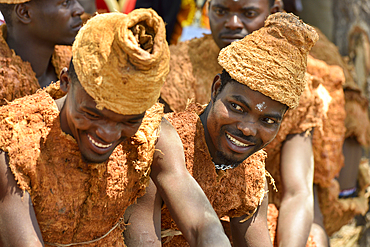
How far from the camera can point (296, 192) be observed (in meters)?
2.71

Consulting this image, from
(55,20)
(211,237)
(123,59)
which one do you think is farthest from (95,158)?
(55,20)

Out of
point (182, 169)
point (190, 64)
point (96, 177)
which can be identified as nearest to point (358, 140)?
point (190, 64)

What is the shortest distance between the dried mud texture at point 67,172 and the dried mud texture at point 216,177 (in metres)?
0.25

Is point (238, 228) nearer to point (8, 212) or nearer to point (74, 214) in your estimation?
point (74, 214)

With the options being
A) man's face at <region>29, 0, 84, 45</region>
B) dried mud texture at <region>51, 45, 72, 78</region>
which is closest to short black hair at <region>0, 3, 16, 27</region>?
man's face at <region>29, 0, 84, 45</region>

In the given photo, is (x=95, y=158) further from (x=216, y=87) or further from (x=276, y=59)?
(x=276, y=59)

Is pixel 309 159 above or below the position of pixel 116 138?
below

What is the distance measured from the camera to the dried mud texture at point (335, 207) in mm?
3381

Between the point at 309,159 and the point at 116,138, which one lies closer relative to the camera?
the point at 116,138

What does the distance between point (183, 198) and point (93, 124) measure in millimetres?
482

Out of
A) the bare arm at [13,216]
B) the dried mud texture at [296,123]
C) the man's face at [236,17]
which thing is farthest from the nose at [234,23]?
the bare arm at [13,216]

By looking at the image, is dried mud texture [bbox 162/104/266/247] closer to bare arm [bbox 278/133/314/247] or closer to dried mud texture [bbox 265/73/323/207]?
bare arm [bbox 278/133/314/247]

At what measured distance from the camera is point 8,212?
5.43 feet

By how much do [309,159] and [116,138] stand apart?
1477 mm
